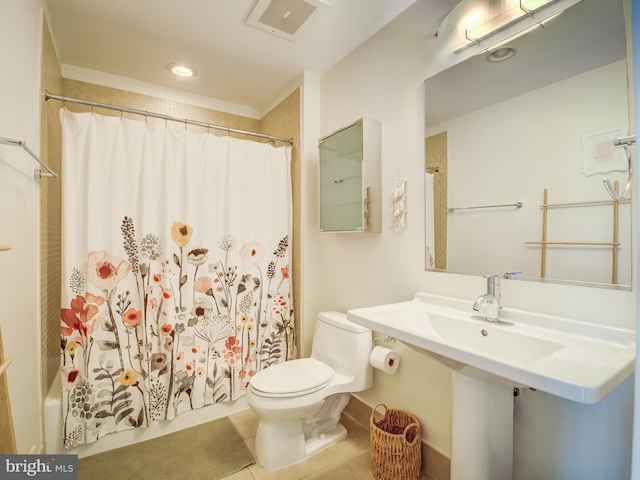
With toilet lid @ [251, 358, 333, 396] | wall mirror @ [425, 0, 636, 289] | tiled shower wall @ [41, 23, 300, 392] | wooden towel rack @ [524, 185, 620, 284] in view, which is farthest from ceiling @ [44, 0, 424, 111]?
toilet lid @ [251, 358, 333, 396]

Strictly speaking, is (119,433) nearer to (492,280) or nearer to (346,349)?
(346,349)

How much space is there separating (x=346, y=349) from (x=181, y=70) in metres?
2.28

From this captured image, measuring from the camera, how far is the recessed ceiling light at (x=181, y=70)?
2.19 meters

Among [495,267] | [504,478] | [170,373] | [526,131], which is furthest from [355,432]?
[526,131]

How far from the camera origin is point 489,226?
4.32ft

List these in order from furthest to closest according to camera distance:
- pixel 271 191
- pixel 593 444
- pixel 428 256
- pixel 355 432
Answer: pixel 271 191 < pixel 355 432 < pixel 428 256 < pixel 593 444

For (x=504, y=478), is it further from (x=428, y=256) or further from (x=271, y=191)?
(x=271, y=191)

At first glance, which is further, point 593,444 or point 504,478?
point 504,478

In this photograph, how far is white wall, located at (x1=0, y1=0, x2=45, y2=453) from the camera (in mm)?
1076

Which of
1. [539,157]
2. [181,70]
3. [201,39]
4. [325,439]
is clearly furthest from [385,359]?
[181,70]

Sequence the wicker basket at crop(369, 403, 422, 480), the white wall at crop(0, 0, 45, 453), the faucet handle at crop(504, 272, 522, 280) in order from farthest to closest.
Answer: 1. the wicker basket at crop(369, 403, 422, 480)
2. the faucet handle at crop(504, 272, 522, 280)
3. the white wall at crop(0, 0, 45, 453)

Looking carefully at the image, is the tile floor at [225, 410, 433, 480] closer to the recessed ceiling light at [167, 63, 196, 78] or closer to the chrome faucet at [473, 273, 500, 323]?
the chrome faucet at [473, 273, 500, 323]

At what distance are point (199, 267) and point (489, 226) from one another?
170 cm

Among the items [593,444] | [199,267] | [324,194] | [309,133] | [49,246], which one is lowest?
[593,444]
